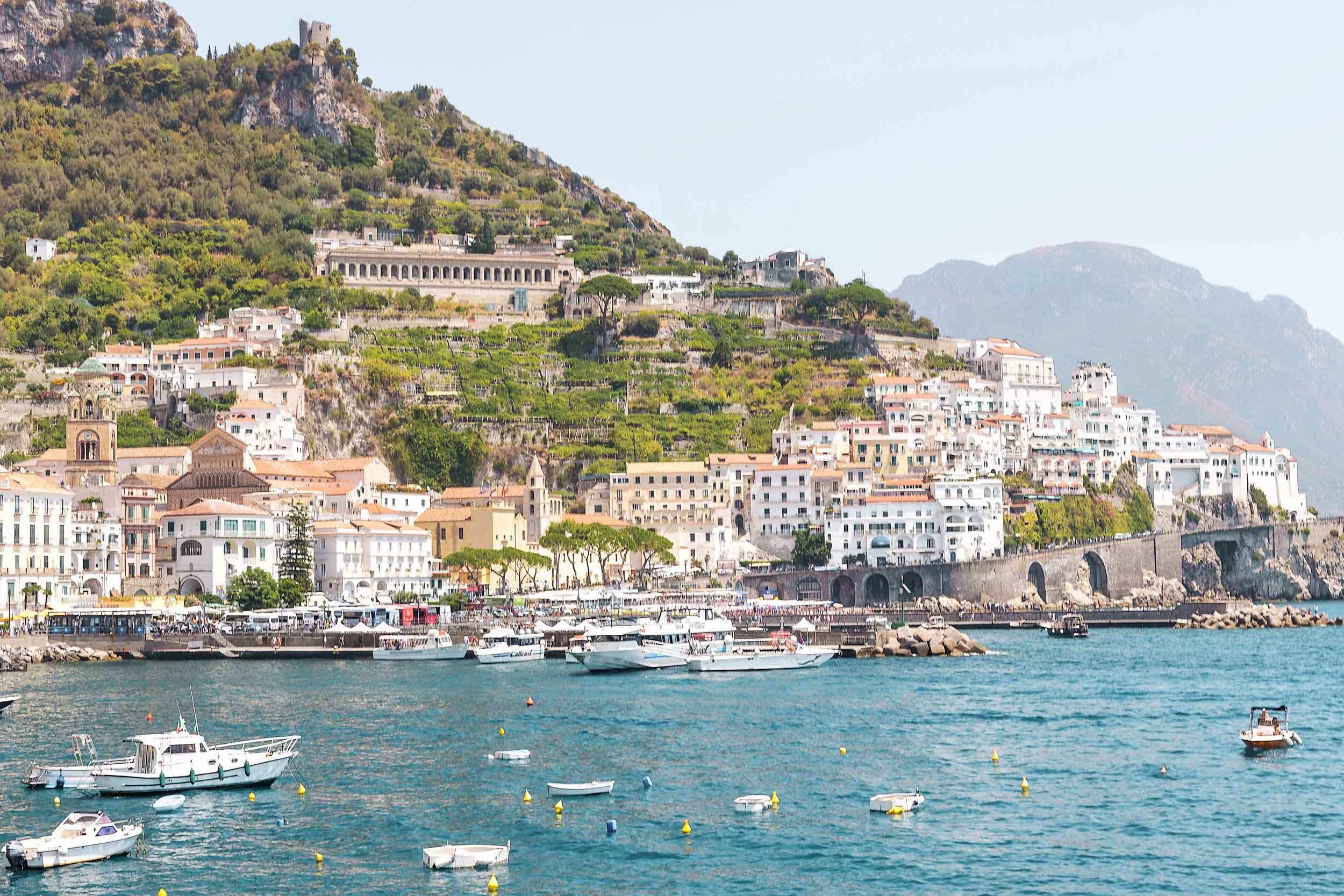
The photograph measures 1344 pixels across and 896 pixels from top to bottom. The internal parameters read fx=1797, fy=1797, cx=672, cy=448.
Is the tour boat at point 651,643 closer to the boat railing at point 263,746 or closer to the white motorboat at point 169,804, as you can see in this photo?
the boat railing at point 263,746

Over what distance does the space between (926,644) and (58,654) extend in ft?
125

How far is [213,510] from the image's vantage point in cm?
9462

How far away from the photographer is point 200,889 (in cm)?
3198

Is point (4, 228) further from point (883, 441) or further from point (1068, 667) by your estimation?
point (1068, 667)

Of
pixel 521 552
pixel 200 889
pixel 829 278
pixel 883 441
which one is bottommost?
pixel 200 889

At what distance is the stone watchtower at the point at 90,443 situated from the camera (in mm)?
101625

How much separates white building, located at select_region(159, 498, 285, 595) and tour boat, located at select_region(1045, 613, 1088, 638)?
41512 mm

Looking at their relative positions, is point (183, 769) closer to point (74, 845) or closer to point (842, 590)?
point (74, 845)

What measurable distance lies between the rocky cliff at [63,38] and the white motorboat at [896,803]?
486 feet

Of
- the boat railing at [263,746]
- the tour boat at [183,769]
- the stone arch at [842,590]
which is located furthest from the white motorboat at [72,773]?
the stone arch at [842,590]

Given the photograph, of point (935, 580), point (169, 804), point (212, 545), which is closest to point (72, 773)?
point (169, 804)

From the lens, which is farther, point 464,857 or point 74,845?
point 74,845

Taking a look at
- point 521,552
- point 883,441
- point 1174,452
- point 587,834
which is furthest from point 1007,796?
point 1174,452

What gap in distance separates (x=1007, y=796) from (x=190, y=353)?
307 ft
